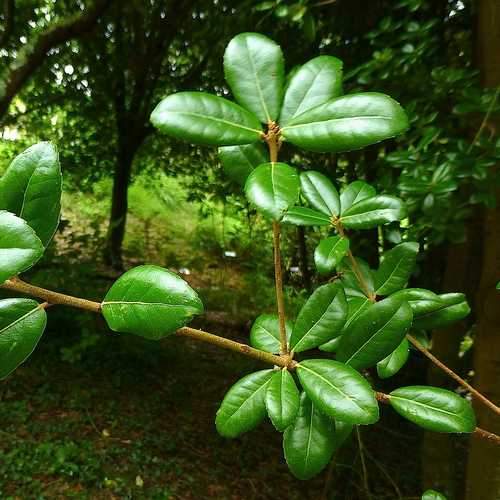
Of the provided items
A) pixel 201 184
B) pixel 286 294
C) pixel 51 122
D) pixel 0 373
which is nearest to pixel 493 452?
pixel 0 373

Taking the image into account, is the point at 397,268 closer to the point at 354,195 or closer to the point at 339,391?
the point at 354,195

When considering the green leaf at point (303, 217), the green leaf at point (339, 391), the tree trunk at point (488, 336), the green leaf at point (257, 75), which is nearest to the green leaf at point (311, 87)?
the green leaf at point (257, 75)

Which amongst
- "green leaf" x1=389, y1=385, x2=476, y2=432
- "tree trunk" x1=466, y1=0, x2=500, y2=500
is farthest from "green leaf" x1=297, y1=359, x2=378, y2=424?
"tree trunk" x1=466, y1=0, x2=500, y2=500

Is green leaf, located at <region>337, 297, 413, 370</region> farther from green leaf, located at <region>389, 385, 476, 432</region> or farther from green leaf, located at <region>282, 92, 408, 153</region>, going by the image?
green leaf, located at <region>282, 92, 408, 153</region>

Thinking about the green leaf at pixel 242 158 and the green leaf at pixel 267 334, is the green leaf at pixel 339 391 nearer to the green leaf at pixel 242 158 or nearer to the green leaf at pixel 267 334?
the green leaf at pixel 267 334

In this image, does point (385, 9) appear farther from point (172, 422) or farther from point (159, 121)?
point (172, 422)
